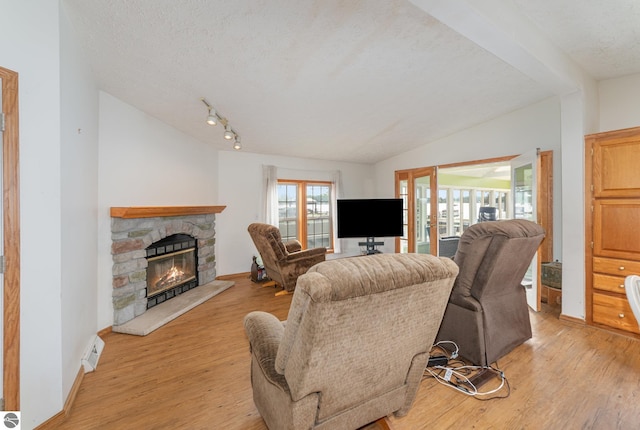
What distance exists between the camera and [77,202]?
1.99 m

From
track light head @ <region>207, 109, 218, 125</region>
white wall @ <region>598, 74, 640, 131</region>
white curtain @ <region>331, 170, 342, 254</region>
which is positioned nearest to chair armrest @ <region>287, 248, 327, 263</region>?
white curtain @ <region>331, 170, 342, 254</region>

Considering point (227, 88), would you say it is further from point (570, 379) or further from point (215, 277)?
point (570, 379)

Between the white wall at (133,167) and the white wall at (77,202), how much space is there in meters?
0.15

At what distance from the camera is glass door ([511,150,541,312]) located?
3.14 meters

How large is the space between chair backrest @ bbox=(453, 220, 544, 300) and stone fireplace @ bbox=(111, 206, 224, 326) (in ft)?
10.2

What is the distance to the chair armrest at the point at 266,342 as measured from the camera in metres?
1.20

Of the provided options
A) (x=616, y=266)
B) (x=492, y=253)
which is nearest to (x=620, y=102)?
(x=616, y=266)

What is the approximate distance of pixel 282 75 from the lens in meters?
2.54

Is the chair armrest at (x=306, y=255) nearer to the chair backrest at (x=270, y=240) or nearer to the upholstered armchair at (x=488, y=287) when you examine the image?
the chair backrest at (x=270, y=240)

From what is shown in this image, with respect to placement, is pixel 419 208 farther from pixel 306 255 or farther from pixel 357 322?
pixel 357 322

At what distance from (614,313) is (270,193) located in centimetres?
462

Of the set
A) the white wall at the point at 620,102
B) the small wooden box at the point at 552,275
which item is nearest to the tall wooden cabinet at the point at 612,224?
the small wooden box at the point at 552,275

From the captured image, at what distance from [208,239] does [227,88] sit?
7.91 ft

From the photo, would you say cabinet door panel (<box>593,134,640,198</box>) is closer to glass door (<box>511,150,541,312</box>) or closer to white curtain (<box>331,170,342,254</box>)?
glass door (<box>511,150,541,312</box>)
